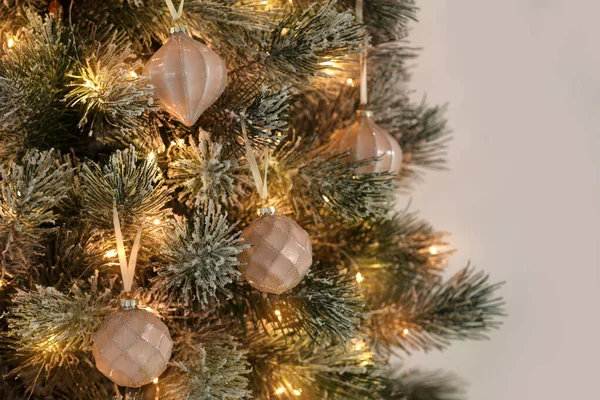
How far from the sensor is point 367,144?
0.51 meters

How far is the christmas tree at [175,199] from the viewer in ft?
1.27

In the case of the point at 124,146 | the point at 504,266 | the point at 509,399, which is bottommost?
the point at 509,399

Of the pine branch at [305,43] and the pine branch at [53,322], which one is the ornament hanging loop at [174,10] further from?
the pine branch at [53,322]

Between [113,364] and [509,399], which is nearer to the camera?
[113,364]

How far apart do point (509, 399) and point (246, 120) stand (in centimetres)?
60

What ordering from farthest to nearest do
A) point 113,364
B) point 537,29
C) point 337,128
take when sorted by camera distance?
point 537,29 → point 337,128 → point 113,364

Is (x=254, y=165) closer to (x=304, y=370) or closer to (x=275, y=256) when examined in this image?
(x=275, y=256)

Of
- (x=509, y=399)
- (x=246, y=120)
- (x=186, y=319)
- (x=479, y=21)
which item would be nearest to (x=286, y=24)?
(x=246, y=120)

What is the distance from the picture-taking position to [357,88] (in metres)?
0.57

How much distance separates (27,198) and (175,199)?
13 cm

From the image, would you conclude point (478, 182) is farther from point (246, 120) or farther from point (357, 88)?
point (246, 120)

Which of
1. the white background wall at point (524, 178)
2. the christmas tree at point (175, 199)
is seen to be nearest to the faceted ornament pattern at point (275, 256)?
the christmas tree at point (175, 199)

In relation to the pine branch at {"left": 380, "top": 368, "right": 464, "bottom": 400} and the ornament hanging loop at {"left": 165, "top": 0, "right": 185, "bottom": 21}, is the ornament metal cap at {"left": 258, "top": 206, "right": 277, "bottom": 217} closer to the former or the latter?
the ornament hanging loop at {"left": 165, "top": 0, "right": 185, "bottom": 21}

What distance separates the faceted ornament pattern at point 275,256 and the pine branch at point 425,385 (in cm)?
34
